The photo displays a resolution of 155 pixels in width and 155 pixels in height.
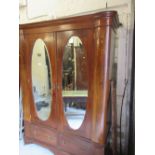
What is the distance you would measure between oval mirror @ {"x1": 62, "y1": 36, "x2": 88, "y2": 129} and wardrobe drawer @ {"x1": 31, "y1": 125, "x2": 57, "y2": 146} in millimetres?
376

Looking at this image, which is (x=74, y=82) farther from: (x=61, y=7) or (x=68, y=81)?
(x=61, y=7)

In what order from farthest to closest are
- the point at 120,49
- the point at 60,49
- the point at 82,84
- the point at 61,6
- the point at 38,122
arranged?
the point at 61,6, the point at 38,122, the point at 120,49, the point at 60,49, the point at 82,84

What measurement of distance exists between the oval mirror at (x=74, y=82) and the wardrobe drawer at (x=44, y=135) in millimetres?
376

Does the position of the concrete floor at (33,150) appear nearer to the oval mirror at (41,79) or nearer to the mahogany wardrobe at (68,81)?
the mahogany wardrobe at (68,81)

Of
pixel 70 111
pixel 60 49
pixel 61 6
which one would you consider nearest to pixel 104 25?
pixel 60 49

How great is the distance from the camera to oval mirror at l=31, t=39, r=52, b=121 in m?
2.48

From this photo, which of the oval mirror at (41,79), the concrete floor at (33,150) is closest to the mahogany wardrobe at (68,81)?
the oval mirror at (41,79)

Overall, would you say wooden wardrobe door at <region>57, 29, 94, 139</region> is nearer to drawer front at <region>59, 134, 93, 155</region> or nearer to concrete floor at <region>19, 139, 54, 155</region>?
drawer front at <region>59, 134, 93, 155</region>

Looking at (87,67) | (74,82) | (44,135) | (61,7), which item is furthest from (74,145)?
(61,7)

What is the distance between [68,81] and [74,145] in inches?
30.0

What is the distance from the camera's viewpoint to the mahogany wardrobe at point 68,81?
6.25 feet
